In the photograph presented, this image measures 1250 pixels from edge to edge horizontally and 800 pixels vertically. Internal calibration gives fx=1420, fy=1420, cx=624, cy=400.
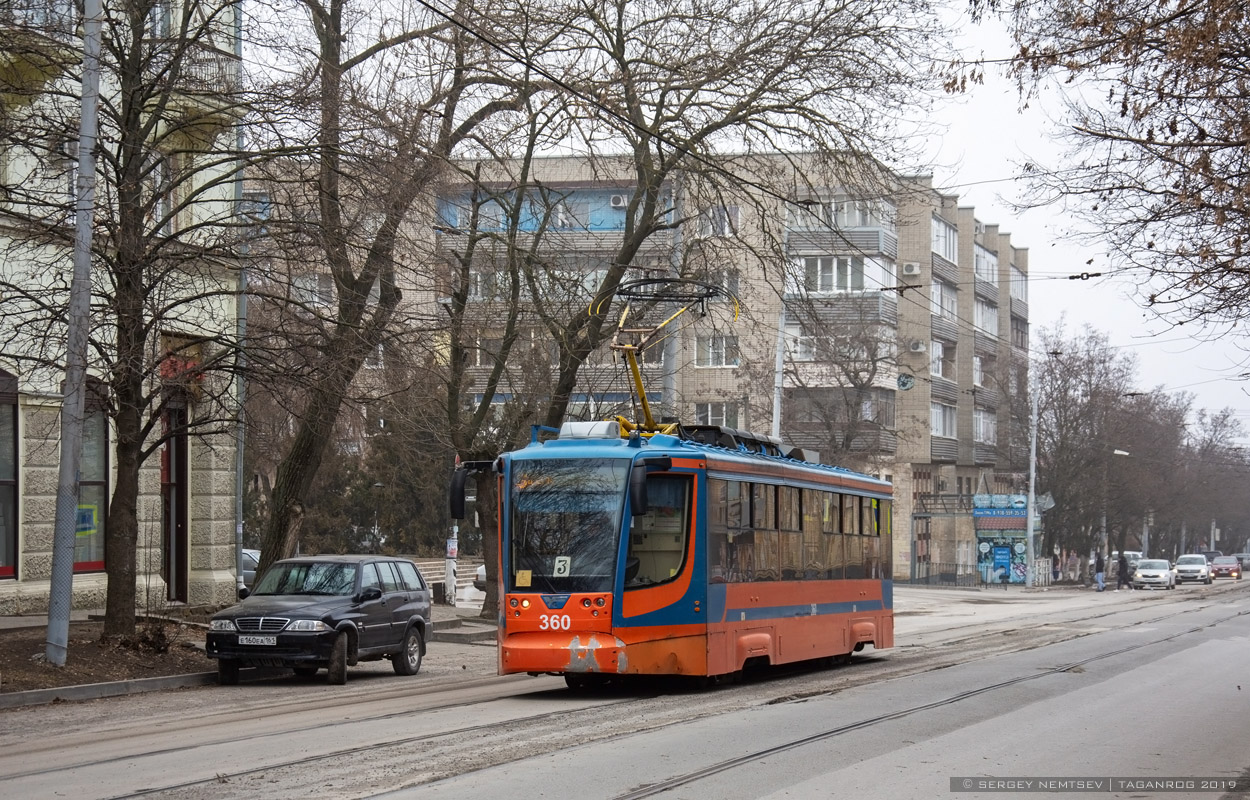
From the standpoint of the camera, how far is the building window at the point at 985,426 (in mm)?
78938

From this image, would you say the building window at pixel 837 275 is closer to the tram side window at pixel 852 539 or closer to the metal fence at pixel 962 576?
the metal fence at pixel 962 576

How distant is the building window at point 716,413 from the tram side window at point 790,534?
123 feet

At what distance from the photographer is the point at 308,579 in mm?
19594

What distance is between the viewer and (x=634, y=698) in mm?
15492

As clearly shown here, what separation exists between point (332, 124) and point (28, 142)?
371 cm

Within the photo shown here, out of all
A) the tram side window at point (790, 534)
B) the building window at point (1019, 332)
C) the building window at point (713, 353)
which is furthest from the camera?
the building window at point (1019, 332)

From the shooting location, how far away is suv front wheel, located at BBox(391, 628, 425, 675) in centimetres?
2042

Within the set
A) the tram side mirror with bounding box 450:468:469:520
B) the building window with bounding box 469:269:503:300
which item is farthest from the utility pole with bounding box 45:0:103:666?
the building window with bounding box 469:269:503:300

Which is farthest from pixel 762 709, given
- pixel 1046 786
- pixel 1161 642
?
pixel 1161 642

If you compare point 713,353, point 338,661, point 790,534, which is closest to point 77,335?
point 338,661

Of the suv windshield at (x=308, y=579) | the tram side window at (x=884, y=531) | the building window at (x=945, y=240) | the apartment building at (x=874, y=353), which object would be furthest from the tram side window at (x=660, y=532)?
the building window at (x=945, y=240)

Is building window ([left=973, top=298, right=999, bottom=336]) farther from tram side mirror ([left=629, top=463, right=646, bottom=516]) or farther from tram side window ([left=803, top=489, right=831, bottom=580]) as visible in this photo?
tram side mirror ([left=629, top=463, right=646, bottom=516])

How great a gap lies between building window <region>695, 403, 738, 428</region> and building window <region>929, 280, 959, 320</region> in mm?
14616

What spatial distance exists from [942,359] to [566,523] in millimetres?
58214
